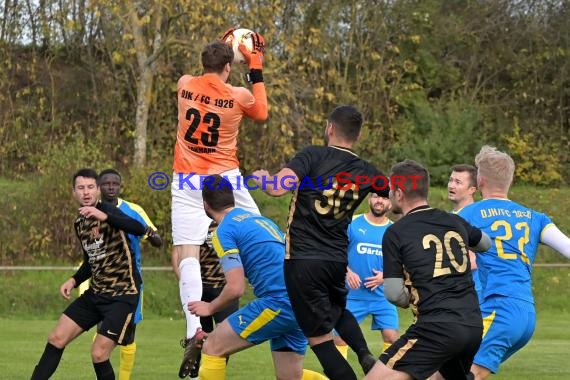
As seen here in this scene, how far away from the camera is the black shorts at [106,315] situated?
8.23 metres

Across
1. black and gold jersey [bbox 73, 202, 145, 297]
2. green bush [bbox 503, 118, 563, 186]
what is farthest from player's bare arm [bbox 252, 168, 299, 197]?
green bush [bbox 503, 118, 563, 186]

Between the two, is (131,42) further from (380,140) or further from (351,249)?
(351,249)

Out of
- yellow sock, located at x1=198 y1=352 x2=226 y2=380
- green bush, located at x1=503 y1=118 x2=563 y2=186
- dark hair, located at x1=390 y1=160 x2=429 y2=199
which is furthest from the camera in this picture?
green bush, located at x1=503 y1=118 x2=563 y2=186

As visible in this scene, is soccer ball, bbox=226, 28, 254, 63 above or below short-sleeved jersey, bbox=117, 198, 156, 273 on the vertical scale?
above

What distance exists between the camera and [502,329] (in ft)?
22.9

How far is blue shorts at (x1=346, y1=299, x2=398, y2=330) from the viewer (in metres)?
10.3

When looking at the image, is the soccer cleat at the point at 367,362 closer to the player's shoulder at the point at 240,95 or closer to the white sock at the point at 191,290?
the white sock at the point at 191,290

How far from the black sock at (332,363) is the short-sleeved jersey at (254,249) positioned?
465 mm

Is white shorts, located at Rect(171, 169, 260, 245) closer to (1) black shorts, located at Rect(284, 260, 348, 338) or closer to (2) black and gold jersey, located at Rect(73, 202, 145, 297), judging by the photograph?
(2) black and gold jersey, located at Rect(73, 202, 145, 297)

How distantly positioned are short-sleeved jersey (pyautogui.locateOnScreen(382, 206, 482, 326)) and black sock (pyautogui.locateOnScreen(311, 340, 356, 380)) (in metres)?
0.96

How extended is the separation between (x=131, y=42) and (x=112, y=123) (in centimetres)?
218

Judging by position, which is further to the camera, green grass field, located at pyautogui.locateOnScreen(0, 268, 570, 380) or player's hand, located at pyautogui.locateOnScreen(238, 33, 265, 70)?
green grass field, located at pyautogui.locateOnScreen(0, 268, 570, 380)

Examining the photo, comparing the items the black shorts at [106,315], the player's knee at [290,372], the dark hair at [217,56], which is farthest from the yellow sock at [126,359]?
the dark hair at [217,56]

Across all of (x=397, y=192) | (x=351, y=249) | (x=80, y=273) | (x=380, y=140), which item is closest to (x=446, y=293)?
(x=397, y=192)
